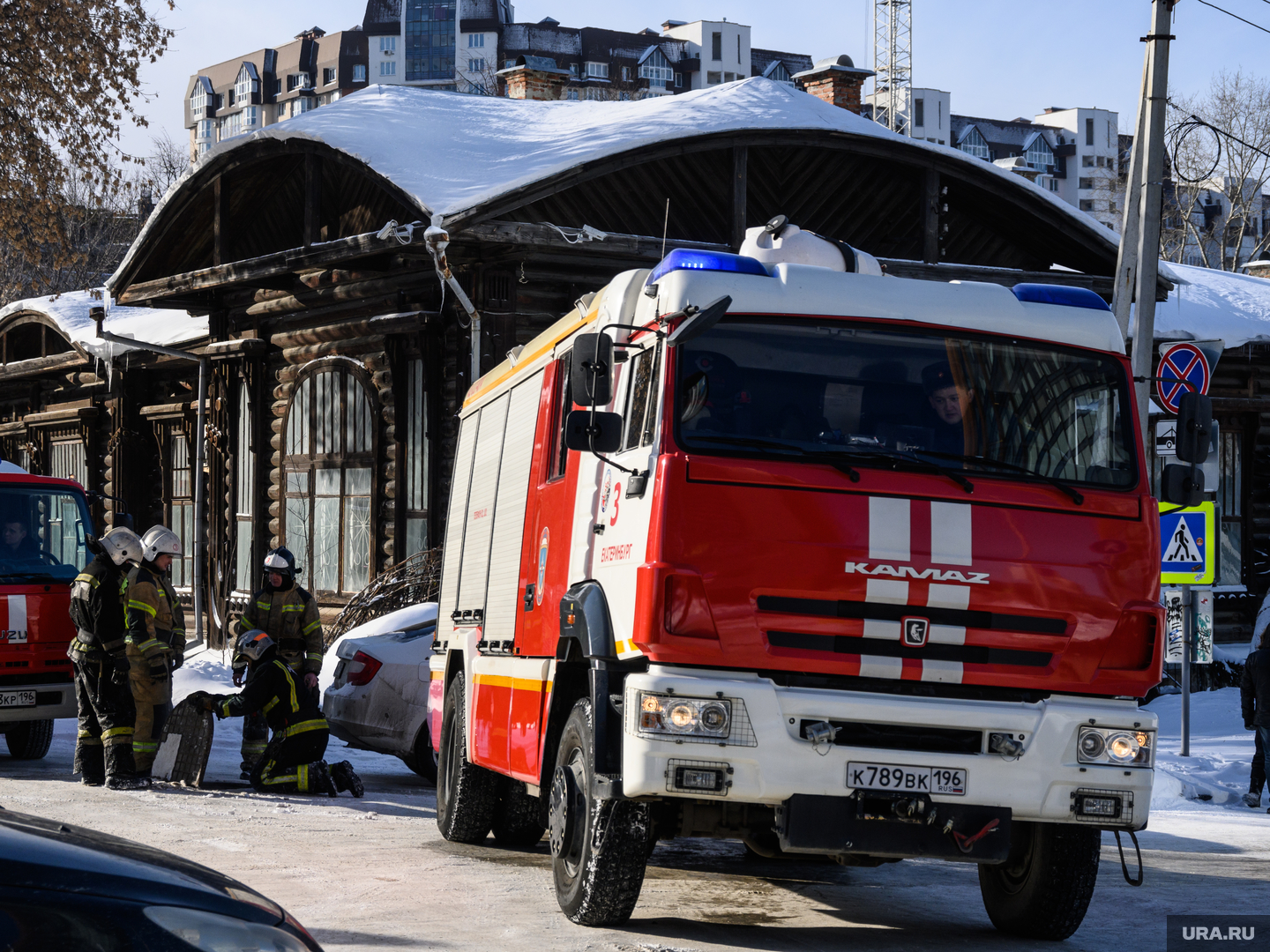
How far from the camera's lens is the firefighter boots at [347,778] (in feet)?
36.9

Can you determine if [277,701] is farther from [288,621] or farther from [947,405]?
[947,405]

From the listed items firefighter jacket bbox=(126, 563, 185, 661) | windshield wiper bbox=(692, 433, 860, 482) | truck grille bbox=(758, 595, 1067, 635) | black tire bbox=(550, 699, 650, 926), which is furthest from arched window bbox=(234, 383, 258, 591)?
truck grille bbox=(758, 595, 1067, 635)

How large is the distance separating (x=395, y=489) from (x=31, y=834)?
52.1 ft

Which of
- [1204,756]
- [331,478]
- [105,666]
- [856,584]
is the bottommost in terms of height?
[1204,756]

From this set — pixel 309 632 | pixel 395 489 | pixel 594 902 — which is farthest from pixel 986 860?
pixel 395 489

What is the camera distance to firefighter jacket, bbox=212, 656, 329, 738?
11297 millimetres

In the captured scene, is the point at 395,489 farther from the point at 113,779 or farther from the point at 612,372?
the point at 612,372

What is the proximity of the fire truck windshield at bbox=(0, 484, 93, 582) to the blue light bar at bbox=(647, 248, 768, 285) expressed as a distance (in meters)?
8.18

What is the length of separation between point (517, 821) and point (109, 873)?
6.33 m

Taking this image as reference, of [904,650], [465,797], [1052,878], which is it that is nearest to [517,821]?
[465,797]

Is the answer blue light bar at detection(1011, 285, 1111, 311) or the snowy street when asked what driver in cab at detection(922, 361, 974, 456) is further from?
the snowy street

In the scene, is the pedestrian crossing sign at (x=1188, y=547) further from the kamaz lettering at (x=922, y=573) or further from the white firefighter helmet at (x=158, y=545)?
the white firefighter helmet at (x=158, y=545)

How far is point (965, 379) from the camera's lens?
671 cm

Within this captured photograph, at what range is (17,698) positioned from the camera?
12.9 metres
